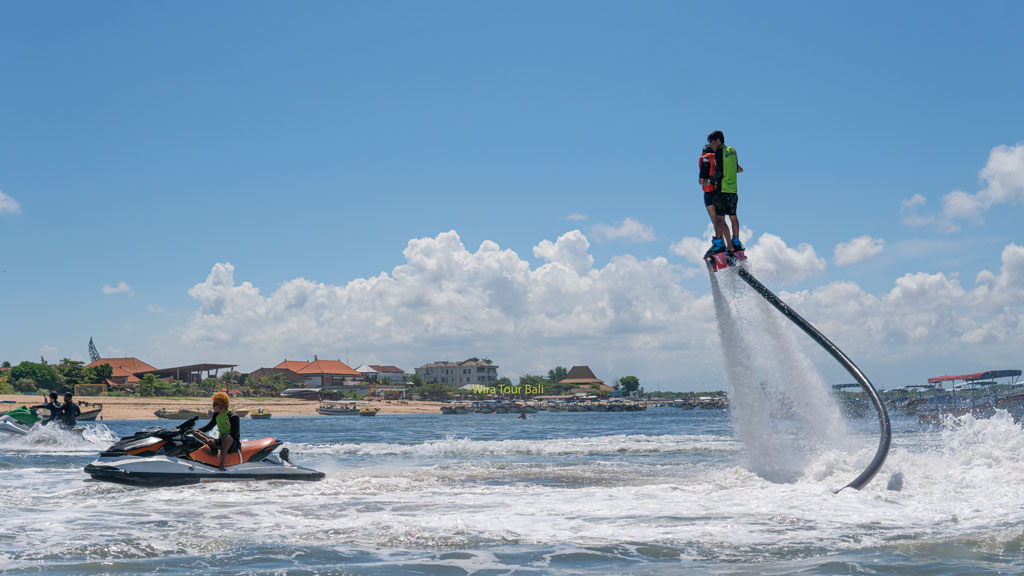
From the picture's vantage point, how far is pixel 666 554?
8.12 metres

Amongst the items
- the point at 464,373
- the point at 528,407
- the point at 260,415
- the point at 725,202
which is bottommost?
the point at 528,407

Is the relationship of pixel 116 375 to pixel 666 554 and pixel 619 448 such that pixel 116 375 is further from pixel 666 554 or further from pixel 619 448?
pixel 666 554

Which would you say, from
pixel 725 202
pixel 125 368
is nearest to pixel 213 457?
pixel 725 202

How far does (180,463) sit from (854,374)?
1103 centimetres

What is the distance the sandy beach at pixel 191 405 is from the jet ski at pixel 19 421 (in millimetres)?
29353

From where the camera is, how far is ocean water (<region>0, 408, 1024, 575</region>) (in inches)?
305

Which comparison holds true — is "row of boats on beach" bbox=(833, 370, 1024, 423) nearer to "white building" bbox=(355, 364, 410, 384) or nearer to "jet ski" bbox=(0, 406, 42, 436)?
"jet ski" bbox=(0, 406, 42, 436)

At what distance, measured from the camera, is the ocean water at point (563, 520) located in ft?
25.4

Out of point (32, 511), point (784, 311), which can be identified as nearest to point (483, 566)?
point (784, 311)

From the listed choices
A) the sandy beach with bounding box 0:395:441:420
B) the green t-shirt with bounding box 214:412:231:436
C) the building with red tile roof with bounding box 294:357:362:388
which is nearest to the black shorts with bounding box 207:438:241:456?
the green t-shirt with bounding box 214:412:231:436

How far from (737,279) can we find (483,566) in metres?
7.06

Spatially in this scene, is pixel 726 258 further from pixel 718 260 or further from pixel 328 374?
pixel 328 374

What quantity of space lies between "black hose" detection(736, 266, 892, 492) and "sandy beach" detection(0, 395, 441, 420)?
54.6 meters

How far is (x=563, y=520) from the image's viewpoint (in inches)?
401
